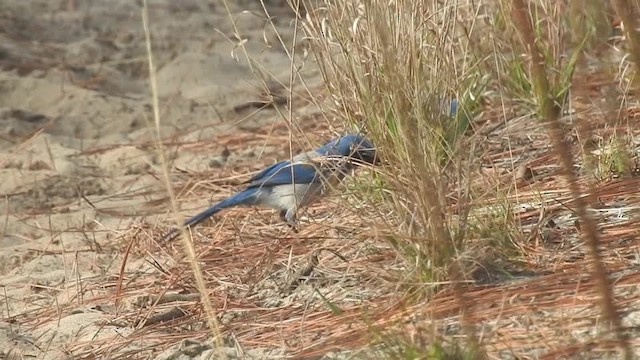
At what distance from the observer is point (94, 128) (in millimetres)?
6762

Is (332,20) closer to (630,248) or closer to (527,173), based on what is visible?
(527,173)

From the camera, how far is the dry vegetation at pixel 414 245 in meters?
2.87

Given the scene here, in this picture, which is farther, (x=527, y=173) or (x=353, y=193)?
(x=527, y=173)

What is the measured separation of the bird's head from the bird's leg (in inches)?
12.2

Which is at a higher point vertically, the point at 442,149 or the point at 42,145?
the point at 442,149

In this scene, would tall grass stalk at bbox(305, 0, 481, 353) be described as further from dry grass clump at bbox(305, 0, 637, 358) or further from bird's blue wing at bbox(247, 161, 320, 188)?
bird's blue wing at bbox(247, 161, 320, 188)

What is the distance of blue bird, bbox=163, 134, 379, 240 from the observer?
396 centimetres

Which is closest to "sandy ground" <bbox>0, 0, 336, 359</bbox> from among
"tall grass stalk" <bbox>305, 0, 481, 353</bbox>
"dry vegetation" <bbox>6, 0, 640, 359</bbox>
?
"dry vegetation" <bbox>6, 0, 640, 359</bbox>

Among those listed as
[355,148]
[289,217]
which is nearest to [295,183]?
[289,217]

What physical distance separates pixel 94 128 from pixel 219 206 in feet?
8.52

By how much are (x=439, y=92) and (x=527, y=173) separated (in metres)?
0.51

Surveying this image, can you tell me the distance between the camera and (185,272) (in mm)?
3883

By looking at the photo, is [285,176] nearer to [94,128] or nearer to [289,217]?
[289,217]

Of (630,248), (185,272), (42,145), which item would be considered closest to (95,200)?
(42,145)
